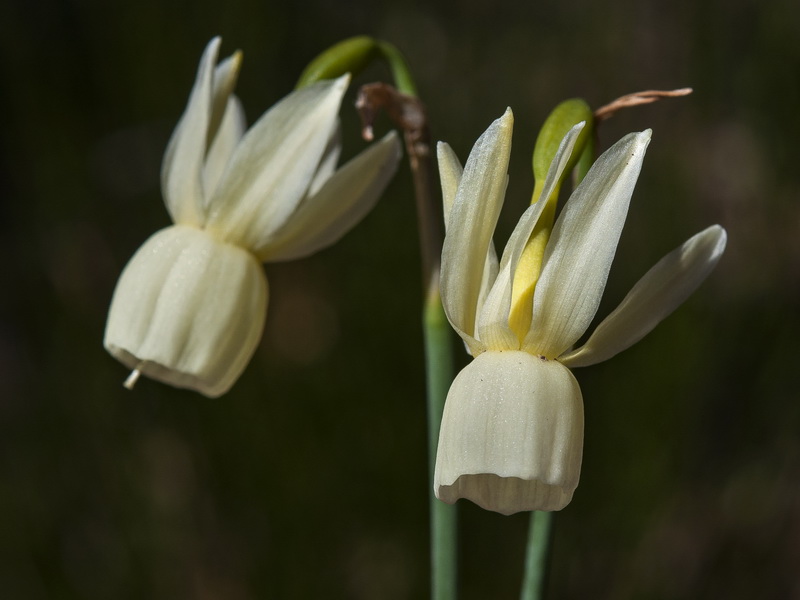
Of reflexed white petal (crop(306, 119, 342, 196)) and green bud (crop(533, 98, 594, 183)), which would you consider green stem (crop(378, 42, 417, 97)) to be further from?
green bud (crop(533, 98, 594, 183))

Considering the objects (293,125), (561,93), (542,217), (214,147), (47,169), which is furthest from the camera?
(561,93)

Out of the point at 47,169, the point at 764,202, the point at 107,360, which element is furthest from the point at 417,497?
the point at 47,169

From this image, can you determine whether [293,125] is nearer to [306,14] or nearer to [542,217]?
[542,217]

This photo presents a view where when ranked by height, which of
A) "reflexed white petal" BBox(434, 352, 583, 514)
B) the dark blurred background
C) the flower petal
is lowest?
the dark blurred background

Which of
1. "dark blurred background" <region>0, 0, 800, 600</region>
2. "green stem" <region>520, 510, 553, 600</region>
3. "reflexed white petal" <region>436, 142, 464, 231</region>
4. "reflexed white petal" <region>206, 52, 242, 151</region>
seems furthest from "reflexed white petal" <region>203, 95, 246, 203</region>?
"dark blurred background" <region>0, 0, 800, 600</region>

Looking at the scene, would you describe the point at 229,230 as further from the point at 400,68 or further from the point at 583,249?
the point at 583,249
